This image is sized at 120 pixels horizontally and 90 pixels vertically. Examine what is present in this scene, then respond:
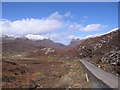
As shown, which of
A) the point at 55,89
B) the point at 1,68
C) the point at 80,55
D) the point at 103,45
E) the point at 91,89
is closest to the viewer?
the point at 91,89

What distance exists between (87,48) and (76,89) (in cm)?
12081

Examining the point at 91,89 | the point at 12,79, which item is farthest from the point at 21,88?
the point at 91,89

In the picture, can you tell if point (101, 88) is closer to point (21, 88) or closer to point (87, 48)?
point (21, 88)

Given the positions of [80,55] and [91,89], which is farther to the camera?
[80,55]

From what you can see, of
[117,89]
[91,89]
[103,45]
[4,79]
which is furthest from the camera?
[103,45]

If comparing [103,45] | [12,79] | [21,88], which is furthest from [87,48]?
[21,88]

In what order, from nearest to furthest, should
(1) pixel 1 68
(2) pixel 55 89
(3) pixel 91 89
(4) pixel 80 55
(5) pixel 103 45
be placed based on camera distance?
(3) pixel 91 89, (2) pixel 55 89, (1) pixel 1 68, (5) pixel 103 45, (4) pixel 80 55

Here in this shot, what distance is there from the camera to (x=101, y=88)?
29219 mm

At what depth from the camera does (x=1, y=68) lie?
6831cm

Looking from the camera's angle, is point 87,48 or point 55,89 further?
point 87,48

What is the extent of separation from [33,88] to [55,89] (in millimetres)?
6707

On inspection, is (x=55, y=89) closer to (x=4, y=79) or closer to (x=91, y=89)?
(x=91, y=89)

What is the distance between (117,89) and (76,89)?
6100mm

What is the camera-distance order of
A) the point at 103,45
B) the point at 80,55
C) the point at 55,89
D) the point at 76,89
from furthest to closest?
the point at 80,55, the point at 103,45, the point at 55,89, the point at 76,89
